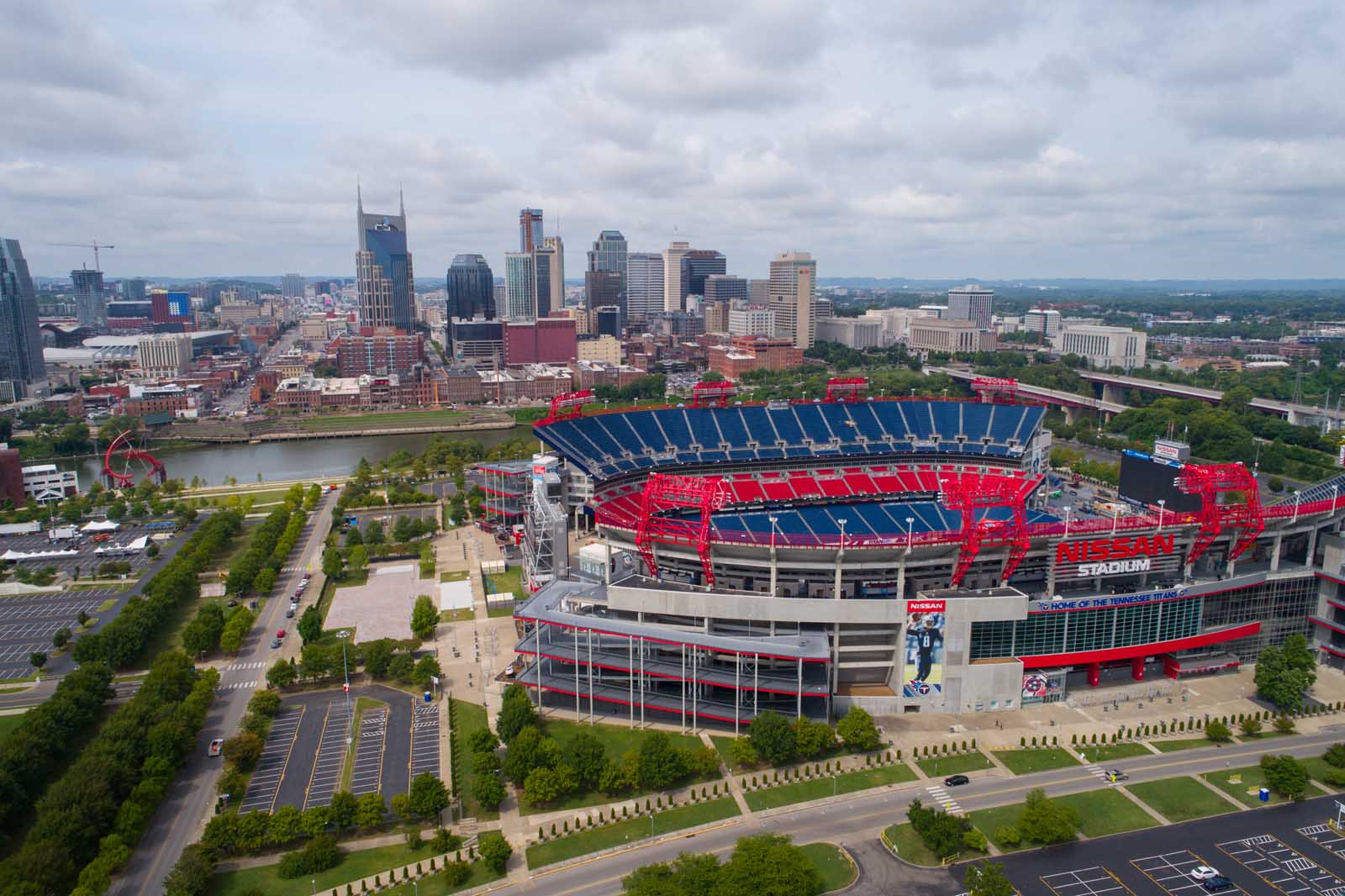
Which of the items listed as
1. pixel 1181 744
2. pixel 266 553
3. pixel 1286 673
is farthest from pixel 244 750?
pixel 1286 673

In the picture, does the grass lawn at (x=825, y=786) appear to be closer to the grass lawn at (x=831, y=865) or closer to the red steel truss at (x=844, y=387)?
the grass lawn at (x=831, y=865)

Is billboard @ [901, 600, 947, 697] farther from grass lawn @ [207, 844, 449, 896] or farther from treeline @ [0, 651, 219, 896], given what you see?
treeline @ [0, 651, 219, 896]

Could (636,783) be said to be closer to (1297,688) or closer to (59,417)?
(1297,688)

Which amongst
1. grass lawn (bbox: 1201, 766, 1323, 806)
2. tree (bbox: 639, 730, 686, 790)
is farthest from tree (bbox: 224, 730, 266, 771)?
grass lawn (bbox: 1201, 766, 1323, 806)

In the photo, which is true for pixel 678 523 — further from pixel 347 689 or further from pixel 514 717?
pixel 347 689

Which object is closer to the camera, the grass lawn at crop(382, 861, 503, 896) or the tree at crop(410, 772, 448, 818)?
the grass lawn at crop(382, 861, 503, 896)

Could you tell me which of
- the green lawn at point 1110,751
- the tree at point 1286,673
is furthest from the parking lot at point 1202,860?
the tree at point 1286,673
